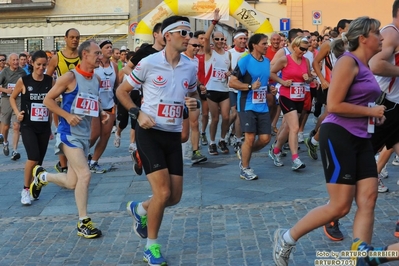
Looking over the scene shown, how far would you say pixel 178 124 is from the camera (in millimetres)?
5992

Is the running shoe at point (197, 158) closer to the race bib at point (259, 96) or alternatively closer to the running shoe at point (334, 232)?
the race bib at point (259, 96)

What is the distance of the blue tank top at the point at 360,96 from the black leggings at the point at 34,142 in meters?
4.80

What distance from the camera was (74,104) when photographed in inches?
293

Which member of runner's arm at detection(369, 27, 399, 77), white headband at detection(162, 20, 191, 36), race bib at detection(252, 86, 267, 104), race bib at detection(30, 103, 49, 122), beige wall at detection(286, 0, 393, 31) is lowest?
race bib at detection(30, 103, 49, 122)

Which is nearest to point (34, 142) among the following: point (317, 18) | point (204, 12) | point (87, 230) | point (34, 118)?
point (34, 118)

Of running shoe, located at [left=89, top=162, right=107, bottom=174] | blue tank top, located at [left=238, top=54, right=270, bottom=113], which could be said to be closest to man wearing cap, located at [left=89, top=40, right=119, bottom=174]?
running shoe, located at [left=89, top=162, right=107, bottom=174]

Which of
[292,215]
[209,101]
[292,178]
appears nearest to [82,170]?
[292,215]

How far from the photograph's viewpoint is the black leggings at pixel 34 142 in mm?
8785

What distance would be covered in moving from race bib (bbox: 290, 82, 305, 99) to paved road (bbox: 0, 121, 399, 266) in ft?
3.40

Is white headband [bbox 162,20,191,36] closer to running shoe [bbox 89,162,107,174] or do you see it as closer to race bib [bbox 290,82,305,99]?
race bib [bbox 290,82,305,99]

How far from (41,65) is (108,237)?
9.91ft

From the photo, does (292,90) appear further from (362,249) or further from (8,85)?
(8,85)

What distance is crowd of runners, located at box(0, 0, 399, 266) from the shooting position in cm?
498

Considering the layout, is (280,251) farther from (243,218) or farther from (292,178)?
(292,178)
